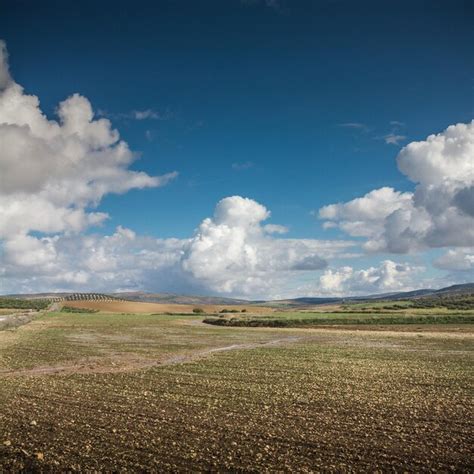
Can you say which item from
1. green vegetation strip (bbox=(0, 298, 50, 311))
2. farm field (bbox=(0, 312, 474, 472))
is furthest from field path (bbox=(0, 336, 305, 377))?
green vegetation strip (bbox=(0, 298, 50, 311))

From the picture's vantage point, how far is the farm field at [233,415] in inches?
564

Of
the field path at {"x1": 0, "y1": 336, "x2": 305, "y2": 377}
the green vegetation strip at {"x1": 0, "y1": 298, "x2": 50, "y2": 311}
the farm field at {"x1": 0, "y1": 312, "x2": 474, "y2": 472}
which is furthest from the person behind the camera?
the green vegetation strip at {"x1": 0, "y1": 298, "x2": 50, "y2": 311}

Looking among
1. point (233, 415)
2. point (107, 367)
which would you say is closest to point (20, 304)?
point (107, 367)

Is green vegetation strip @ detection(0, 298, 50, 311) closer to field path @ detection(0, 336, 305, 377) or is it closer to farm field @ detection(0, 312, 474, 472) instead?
field path @ detection(0, 336, 305, 377)

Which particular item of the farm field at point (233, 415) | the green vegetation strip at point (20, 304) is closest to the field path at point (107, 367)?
the farm field at point (233, 415)

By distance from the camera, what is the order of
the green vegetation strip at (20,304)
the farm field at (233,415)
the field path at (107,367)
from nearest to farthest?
the farm field at (233,415)
the field path at (107,367)
the green vegetation strip at (20,304)

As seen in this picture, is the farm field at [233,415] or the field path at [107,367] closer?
the farm field at [233,415]

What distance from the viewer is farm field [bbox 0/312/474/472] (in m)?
14.3

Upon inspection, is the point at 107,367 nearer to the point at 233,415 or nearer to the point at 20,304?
the point at 233,415

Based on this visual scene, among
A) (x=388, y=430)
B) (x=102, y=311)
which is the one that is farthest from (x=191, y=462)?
(x=102, y=311)

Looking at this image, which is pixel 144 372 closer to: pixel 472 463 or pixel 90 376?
pixel 90 376

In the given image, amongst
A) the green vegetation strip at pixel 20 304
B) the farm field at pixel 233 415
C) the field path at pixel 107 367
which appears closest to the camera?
the farm field at pixel 233 415

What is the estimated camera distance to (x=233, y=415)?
64.6 feet

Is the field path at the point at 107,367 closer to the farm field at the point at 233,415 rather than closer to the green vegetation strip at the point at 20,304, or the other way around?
the farm field at the point at 233,415
